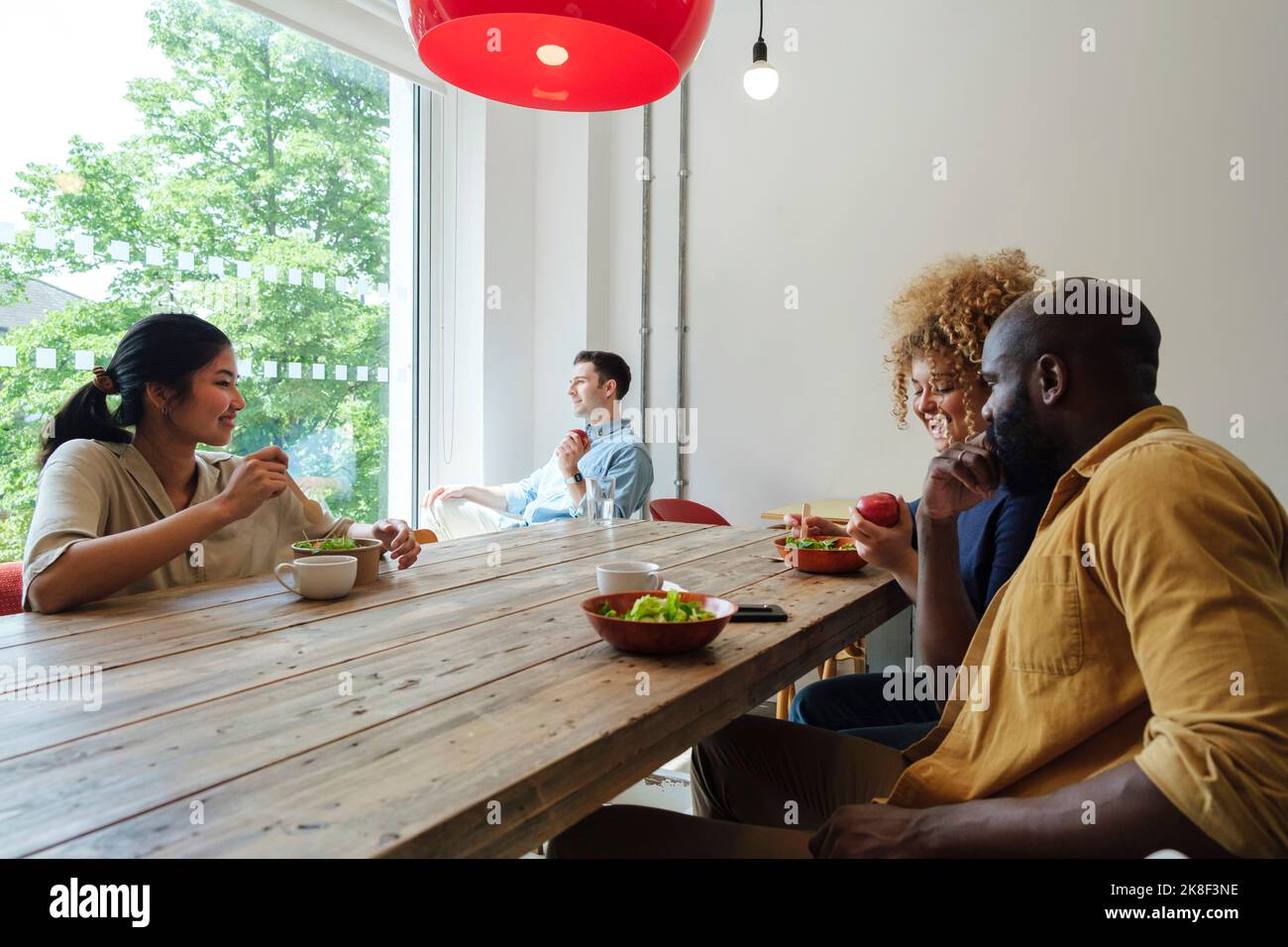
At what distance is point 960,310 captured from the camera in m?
1.82

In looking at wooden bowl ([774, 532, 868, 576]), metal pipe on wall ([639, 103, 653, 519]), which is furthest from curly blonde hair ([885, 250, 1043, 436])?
metal pipe on wall ([639, 103, 653, 519])

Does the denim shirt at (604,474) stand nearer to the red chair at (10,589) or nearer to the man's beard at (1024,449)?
the red chair at (10,589)

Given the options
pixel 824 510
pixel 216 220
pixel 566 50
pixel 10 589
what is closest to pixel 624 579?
pixel 566 50

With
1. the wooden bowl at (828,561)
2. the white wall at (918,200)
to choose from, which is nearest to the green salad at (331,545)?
the wooden bowl at (828,561)

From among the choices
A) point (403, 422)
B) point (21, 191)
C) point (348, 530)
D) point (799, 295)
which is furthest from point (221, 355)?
point (799, 295)

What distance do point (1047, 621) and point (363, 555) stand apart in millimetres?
1237

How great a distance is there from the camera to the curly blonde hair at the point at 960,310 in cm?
181

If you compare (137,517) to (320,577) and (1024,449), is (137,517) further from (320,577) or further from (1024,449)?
(1024,449)

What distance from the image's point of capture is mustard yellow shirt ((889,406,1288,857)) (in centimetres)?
73

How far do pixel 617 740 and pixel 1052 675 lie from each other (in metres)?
0.49

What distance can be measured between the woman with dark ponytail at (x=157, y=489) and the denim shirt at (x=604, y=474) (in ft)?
4.96

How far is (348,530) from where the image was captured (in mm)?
2102

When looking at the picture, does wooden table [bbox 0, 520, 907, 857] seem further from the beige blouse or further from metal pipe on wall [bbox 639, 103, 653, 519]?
metal pipe on wall [bbox 639, 103, 653, 519]

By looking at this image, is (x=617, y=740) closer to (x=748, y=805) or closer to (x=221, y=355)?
Answer: (x=748, y=805)
